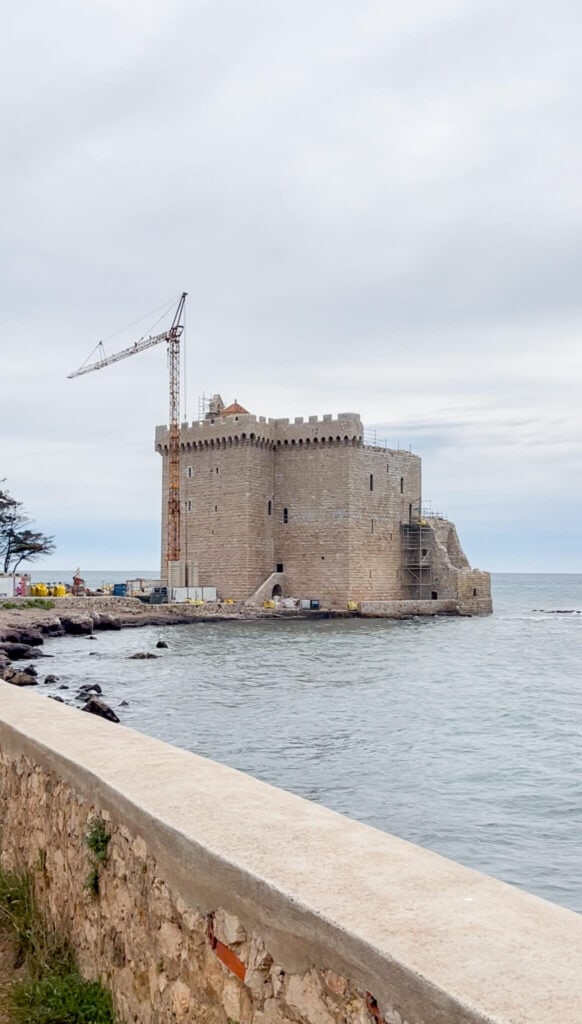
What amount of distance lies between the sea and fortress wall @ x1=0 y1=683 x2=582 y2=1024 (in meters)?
4.65

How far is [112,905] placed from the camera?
3.05 m

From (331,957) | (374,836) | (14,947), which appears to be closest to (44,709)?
(14,947)

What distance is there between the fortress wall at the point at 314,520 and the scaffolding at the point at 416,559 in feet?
15.3

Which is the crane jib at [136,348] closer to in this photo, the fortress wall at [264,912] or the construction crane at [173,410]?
the construction crane at [173,410]

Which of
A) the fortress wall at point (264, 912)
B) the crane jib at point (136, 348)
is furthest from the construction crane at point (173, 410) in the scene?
the fortress wall at point (264, 912)

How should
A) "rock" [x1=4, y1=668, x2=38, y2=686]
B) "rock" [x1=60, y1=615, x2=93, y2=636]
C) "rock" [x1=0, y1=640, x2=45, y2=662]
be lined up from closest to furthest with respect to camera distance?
"rock" [x1=4, y1=668, x2=38, y2=686] < "rock" [x1=0, y1=640, x2=45, y2=662] < "rock" [x1=60, y1=615, x2=93, y2=636]

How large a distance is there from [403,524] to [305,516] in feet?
17.9

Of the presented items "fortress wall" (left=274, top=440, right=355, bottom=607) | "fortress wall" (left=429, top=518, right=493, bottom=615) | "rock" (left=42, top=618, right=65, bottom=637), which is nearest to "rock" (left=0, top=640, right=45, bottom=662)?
"rock" (left=42, top=618, right=65, bottom=637)

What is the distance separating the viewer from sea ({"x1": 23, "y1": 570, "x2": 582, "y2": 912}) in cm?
881

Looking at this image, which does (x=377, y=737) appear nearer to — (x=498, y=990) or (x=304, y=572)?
(x=498, y=990)

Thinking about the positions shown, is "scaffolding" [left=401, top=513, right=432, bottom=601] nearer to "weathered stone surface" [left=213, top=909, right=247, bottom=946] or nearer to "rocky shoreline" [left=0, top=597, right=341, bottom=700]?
"rocky shoreline" [left=0, top=597, right=341, bottom=700]

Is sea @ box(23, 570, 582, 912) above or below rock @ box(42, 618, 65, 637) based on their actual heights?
below

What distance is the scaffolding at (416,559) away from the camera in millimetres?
45375

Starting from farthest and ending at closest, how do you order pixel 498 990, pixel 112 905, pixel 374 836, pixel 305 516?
pixel 305 516 → pixel 112 905 → pixel 374 836 → pixel 498 990
